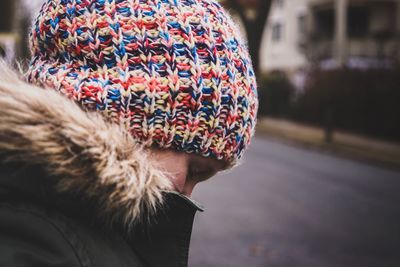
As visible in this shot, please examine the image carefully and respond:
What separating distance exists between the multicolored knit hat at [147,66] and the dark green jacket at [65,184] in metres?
0.07

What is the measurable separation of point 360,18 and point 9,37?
2471 centimetres

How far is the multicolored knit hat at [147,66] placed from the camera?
996 mm

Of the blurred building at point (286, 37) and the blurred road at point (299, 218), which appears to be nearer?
the blurred road at point (299, 218)

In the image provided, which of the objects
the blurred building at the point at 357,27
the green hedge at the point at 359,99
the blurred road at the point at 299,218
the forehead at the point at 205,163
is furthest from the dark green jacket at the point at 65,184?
the blurred building at the point at 357,27

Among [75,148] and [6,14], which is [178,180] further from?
[6,14]

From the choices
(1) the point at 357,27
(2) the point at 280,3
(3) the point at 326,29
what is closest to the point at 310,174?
(1) the point at 357,27

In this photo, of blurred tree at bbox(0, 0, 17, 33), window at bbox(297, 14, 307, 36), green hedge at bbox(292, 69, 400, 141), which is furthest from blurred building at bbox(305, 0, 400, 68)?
blurred tree at bbox(0, 0, 17, 33)

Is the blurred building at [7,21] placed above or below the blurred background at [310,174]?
above

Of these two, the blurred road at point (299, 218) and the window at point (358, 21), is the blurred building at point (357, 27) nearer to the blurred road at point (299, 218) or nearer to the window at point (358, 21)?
the window at point (358, 21)

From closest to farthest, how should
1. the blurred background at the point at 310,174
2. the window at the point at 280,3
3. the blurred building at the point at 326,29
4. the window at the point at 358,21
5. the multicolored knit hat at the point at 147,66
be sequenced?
the multicolored knit hat at the point at 147,66 → the blurred background at the point at 310,174 → the blurred building at the point at 326,29 → the window at the point at 358,21 → the window at the point at 280,3

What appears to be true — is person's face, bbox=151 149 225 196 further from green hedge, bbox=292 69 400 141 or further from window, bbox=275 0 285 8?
window, bbox=275 0 285 8

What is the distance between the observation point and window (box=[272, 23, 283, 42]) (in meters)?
37.6

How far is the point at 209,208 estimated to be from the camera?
713 centimetres

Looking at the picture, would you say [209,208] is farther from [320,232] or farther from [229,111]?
[229,111]
